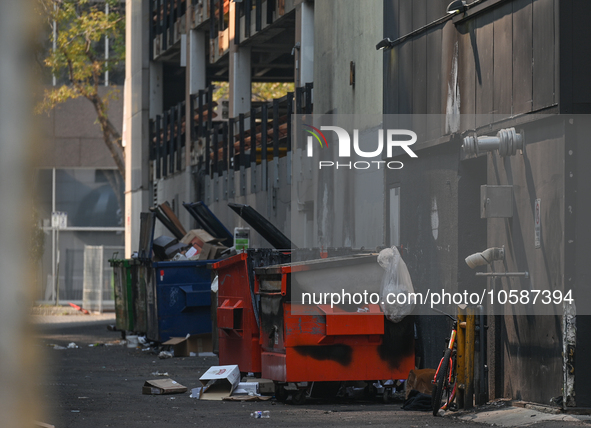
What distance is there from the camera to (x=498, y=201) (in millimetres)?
8586

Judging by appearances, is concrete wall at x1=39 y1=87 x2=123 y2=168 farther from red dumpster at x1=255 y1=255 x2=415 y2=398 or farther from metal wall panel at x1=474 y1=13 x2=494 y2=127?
metal wall panel at x1=474 y1=13 x2=494 y2=127

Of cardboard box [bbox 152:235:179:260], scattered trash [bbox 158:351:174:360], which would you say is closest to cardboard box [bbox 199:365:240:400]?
scattered trash [bbox 158:351:174:360]

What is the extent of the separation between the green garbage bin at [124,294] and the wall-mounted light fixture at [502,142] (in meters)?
11.0

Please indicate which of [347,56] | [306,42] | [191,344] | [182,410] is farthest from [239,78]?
[182,410]

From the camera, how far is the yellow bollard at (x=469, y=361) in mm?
8188

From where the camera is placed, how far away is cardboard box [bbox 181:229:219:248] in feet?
55.6

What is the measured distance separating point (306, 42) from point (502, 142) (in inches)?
414

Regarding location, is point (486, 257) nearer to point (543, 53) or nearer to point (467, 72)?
point (543, 53)

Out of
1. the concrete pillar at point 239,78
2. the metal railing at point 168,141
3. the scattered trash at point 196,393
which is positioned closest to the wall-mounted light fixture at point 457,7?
the scattered trash at point 196,393

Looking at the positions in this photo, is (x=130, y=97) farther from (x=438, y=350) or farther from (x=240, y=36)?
(x=438, y=350)

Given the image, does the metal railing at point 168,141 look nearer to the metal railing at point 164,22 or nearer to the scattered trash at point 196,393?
the metal railing at point 164,22

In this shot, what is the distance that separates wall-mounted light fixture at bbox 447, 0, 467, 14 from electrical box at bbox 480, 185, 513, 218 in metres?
2.19

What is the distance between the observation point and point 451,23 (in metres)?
10.2

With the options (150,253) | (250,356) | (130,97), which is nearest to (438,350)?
(250,356)
